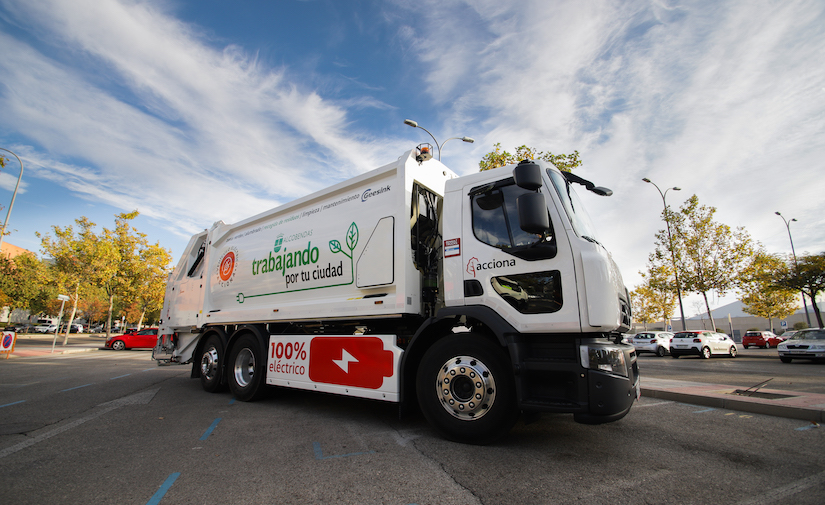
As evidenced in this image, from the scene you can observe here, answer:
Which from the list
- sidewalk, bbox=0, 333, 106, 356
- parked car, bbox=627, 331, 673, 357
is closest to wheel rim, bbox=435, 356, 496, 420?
sidewalk, bbox=0, 333, 106, 356

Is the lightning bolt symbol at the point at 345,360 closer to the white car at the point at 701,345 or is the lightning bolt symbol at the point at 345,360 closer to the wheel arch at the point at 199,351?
the wheel arch at the point at 199,351

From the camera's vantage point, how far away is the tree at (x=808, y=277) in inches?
929

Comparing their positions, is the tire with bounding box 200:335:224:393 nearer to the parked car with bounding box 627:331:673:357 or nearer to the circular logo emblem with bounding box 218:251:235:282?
the circular logo emblem with bounding box 218:251:235:282

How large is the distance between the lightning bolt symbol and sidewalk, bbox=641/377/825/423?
17.8 ft

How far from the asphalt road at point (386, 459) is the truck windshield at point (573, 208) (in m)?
2.14

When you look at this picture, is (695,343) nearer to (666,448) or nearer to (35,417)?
(666,448)

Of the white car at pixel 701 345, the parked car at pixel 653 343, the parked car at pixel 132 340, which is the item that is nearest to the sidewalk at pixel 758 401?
the white car at pixel 701 345

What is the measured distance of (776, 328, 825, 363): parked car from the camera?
1520 centimetres

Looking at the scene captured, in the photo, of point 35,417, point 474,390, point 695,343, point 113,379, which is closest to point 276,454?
point 474,390

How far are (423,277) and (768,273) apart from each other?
3120 cm

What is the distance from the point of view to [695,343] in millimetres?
19562

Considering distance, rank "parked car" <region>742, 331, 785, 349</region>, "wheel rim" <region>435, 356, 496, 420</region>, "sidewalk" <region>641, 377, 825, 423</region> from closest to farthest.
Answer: "wheel rim" <region>435, 356, 496, 420</region>, "sidewalk" <region>641, 377, 825, 423</region>, "parked car" <region>742, 331, 785, 349</region>

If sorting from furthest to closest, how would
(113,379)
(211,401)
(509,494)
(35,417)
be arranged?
1. (113,379)
2. (211,401)
3. (35,417)
4. (509,494)

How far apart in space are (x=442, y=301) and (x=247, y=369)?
4.15 meters
